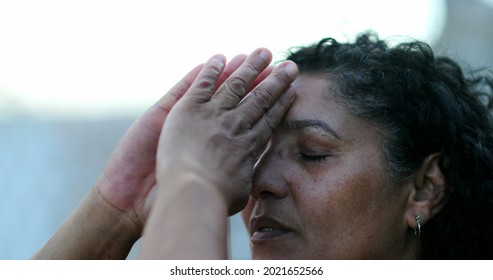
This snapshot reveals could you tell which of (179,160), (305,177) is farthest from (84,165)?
(179,160)

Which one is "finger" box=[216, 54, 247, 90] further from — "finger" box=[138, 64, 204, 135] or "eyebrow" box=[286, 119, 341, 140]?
"eyebrow" box=[286, 119, 341, 140]

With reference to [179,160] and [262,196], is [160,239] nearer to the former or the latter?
[179,160]

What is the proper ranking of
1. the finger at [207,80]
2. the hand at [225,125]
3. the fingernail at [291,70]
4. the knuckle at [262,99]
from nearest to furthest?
the hand at [225,125], the finger at [207,80], the knuckle at [262,99], the fingernail at [291,70]

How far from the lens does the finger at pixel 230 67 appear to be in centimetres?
207

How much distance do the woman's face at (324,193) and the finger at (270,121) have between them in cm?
4

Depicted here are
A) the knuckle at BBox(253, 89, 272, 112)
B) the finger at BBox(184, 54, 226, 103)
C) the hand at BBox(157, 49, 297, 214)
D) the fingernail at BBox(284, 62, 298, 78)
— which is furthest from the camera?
the fingernail at BBox(284, 62, 298, 78)

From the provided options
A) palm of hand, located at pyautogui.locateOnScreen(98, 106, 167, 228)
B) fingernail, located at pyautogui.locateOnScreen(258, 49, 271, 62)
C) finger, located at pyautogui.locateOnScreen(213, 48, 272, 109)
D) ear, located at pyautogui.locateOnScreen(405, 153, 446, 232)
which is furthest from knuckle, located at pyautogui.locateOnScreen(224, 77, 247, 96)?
ear, located at pyautogui.locateOnScreen(405, 153, 446, 232)

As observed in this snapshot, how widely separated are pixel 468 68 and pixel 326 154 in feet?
3.15

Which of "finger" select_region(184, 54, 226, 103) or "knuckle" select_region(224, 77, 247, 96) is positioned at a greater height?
"finger" select_region(184, 54, 226, 103)

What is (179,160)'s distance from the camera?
5.32 ft

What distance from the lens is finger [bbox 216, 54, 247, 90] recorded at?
207cm

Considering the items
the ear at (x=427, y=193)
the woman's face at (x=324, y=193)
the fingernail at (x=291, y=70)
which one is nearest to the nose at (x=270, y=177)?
the woman's face at (x=324, y=193)

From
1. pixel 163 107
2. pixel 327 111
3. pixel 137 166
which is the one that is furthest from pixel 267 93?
pixel 137 166

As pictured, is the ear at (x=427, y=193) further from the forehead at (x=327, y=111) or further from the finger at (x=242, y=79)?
the finger at (x=242, y=79)
